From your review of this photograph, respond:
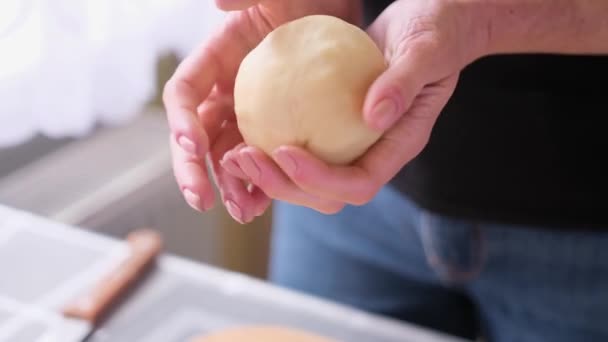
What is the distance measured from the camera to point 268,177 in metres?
0.43

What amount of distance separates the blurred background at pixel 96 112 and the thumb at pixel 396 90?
449mm

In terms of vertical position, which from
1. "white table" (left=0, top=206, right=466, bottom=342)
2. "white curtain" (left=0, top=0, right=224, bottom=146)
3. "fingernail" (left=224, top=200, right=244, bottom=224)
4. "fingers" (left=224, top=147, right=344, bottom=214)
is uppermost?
"fingers" (left=224, top=147, right=344, bottom=214)

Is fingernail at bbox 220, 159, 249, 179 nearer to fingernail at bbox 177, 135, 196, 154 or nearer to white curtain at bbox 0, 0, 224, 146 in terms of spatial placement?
fingernail at bbox 177, 135, 196, 154

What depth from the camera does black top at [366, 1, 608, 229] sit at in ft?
1.98

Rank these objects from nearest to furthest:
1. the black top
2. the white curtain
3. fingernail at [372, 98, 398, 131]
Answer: fingernail at [372, 98, 398, 131] → the black top → the white curtain

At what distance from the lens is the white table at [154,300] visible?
729 mm

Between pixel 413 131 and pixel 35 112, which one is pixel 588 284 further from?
pixel 35 112

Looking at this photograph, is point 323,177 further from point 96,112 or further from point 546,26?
point 96,112

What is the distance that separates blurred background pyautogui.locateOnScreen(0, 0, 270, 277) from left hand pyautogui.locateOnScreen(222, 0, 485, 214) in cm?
41

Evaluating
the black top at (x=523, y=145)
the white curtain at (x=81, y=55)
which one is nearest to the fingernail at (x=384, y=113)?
the black top at (x=523, y=145)

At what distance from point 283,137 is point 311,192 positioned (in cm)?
4

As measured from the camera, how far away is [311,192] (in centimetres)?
43

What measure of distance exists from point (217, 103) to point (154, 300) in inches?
12.5

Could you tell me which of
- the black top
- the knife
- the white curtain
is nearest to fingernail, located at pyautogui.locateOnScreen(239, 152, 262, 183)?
the black top
